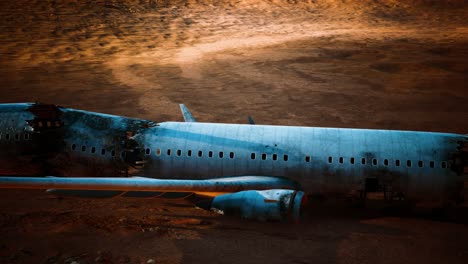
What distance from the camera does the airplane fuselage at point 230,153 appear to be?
16703mm

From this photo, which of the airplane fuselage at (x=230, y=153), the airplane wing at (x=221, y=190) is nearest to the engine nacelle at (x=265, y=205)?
the airplane wing at (x=221, y=190)

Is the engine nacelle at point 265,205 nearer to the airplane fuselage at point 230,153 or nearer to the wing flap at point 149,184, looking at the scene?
the wing flap at point 149,184

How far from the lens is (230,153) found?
17.3m

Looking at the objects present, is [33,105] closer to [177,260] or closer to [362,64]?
[177,260]

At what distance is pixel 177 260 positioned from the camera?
13.1 metres

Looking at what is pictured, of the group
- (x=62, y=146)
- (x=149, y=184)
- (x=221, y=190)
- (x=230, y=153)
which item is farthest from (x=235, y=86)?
(x=149, y=184)

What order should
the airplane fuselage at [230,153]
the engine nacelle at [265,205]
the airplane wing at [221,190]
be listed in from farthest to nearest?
the airplane fuselage at [230,153] < the engine nacelle at [265,205] < the airplane wing at [221,190]

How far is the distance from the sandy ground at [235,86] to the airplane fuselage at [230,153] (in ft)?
4.68

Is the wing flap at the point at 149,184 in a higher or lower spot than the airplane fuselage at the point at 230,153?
lower

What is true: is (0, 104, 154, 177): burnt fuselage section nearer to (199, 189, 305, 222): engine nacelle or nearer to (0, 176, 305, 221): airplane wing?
(0, 176, 305, 221): airplane wing

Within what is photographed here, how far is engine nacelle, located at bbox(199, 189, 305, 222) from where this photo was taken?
14.9 metres

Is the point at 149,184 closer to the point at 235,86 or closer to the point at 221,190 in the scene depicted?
the point at 221,190

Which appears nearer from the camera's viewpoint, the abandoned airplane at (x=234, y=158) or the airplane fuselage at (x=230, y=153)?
the abandoned airplane at (x=234, y=158)

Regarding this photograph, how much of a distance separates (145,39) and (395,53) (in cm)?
3262
